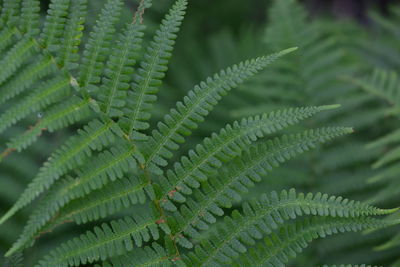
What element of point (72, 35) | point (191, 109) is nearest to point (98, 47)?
point (72, 35)

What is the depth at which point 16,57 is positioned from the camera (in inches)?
64.0

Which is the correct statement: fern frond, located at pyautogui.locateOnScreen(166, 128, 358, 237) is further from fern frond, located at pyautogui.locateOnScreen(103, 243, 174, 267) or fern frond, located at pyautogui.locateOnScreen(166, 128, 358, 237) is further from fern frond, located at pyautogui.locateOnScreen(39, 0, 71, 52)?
fern frond, located at pyautogui.locateOnScreen(39, 0, 71, 52)

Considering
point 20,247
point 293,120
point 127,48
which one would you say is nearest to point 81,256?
point 20,247

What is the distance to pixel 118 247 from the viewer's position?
146 cm

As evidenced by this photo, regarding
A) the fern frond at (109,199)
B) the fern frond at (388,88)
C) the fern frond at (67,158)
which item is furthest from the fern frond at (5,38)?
the fern frond at (388,88)

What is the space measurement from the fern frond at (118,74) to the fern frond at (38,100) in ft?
0.45

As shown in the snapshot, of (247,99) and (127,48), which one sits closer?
(127,48)

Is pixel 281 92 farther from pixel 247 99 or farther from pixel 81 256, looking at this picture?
pixel 81 256

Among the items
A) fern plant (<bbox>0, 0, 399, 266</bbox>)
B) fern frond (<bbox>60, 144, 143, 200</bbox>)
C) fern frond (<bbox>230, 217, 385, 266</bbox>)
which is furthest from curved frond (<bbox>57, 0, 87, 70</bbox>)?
fern frond (<bbox>230, 217, 385, 266</bbox>)

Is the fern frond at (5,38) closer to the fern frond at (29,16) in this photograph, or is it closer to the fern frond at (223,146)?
the fern frond at (29,16)

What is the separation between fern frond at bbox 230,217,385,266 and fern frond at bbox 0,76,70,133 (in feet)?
2.57

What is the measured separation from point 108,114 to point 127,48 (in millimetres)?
219

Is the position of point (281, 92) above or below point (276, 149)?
below

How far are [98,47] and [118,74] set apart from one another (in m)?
0.11
